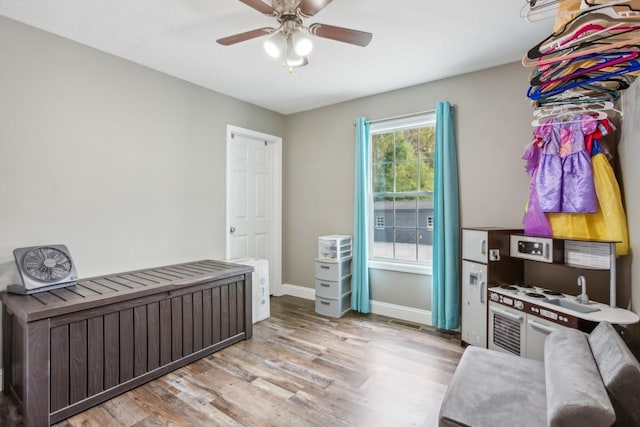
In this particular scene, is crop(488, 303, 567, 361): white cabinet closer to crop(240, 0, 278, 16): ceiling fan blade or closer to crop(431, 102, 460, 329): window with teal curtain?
crop(431, 102, 460, 329): window with teal curtain

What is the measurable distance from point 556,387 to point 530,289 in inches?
62.9

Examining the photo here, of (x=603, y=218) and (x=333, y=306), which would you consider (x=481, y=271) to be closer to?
(x=603, y=218)

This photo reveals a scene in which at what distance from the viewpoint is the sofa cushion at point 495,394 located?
1301 millimetres

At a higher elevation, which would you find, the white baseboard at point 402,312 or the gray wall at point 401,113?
the gray wall at point 401,113

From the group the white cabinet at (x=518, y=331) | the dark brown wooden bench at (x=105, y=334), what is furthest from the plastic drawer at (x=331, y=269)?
the white cabinet at (x=518, y=331)

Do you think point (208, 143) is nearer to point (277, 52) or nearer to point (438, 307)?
point (277, 52)

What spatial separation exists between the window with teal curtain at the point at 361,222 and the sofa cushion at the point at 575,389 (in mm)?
2295

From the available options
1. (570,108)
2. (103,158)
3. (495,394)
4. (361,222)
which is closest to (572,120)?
(570,108)

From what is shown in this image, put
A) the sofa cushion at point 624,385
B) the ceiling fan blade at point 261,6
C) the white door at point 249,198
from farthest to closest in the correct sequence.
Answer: the white door at point 249,198
the ceiling fan blade at point 261,6
the sofa cushion at point 624,385

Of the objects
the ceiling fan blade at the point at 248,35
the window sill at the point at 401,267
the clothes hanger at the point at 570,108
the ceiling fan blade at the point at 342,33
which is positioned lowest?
the window sill at the point at 401,267

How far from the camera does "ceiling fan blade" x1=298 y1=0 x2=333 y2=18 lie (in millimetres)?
1696

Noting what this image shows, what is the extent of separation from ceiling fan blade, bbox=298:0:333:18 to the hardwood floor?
95.3 inches

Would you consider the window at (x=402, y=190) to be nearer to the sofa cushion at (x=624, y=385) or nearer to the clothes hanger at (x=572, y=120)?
the clothes hanger at (x=572, y=120)

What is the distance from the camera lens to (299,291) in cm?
453
